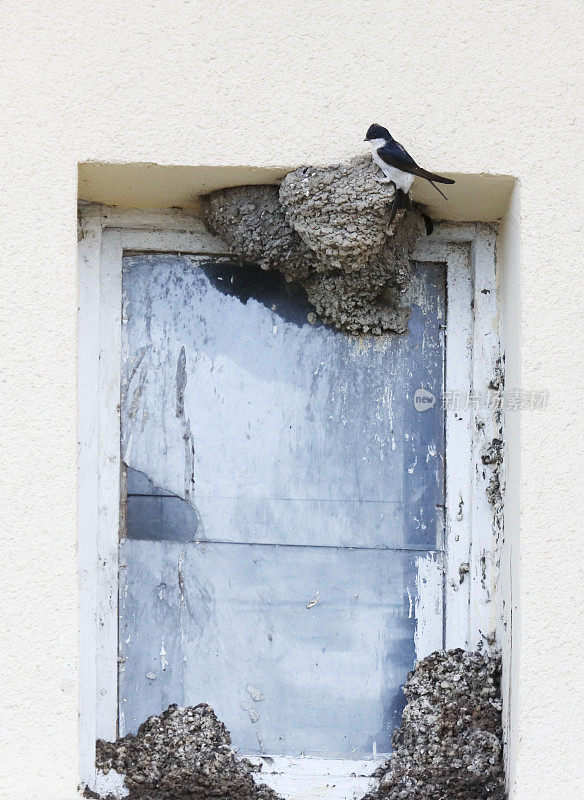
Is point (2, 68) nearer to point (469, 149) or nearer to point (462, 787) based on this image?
point (469, 149)

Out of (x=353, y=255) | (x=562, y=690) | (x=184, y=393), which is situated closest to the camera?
(x=562, y=690)

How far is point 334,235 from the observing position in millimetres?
2227

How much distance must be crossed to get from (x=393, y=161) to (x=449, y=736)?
141 centimetres

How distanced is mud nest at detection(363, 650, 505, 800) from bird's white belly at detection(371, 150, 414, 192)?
1204mm

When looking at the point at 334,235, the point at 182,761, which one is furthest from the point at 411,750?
the point at 334,235

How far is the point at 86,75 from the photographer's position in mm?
2199

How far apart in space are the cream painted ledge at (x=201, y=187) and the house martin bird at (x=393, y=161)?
0.24ft

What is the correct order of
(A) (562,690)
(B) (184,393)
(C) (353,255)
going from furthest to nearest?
(B) (184,393) < (C) (353,255) < (A) (562,690)

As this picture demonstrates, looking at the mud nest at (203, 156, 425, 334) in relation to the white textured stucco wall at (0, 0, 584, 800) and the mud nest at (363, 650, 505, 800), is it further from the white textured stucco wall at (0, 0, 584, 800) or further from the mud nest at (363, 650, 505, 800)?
the mud nest at (363, 650, 505, 800)

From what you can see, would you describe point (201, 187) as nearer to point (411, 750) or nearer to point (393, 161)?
point (393, 161)

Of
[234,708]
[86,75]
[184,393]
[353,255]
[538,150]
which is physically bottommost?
[234,708]

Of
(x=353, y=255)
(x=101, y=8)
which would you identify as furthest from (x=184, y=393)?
(x=101, y=8)

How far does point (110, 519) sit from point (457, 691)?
997mm

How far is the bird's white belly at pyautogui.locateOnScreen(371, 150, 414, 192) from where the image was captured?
7.07 ft
